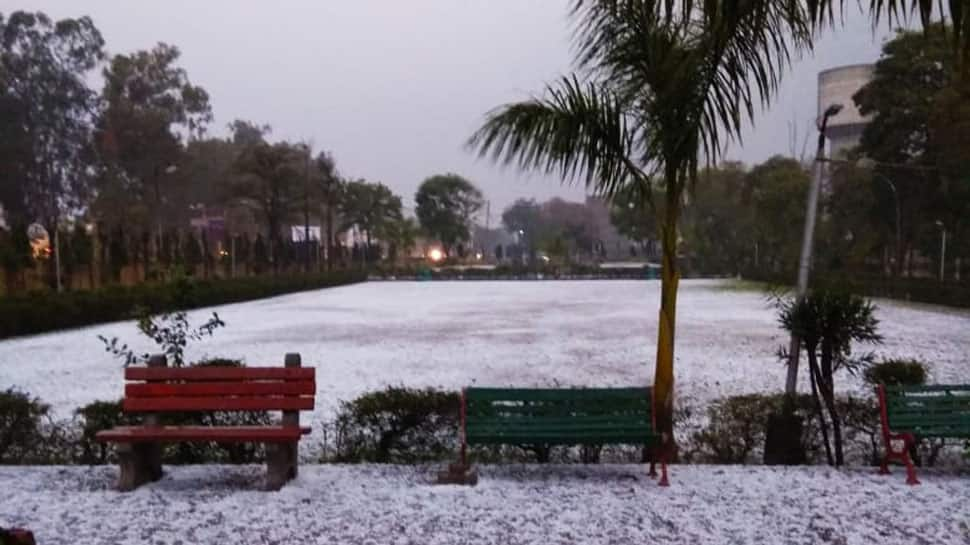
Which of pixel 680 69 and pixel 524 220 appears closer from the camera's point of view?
pixel 680 69

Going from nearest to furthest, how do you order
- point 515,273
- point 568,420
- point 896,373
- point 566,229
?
point 568,420 < point 896,373 < point 515,273 < point 566,229

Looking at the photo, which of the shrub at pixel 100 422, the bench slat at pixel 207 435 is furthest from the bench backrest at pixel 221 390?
the shrub at pixel 100 422

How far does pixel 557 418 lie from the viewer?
15.4ft

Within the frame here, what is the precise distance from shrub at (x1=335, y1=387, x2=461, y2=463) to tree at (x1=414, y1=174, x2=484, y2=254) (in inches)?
2820

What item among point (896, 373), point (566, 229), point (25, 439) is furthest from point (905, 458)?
point (566, 229)

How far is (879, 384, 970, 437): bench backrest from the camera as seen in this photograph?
4707 millimetres

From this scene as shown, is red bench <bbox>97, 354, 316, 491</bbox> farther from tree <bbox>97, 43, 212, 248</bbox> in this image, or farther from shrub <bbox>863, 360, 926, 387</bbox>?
tree <bbox>97, 43, 212, 248</bbox>

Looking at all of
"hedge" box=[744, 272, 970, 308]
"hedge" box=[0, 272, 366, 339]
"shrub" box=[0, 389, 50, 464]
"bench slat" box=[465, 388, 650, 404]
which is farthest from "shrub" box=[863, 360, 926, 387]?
"hedge" box=[744, 272, 970, 308]

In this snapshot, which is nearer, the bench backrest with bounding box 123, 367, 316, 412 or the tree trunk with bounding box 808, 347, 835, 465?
the bench backrest with bounding box 123, 367, 316, 412

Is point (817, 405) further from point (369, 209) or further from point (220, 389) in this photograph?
point (369, 209)

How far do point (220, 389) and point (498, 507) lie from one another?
1.80 meters

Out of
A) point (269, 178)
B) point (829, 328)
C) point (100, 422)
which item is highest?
→ point (269, 178)

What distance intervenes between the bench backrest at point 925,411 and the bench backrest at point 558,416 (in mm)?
1517

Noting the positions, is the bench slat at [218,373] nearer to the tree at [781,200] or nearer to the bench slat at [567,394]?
the bench slat at [567,394]
